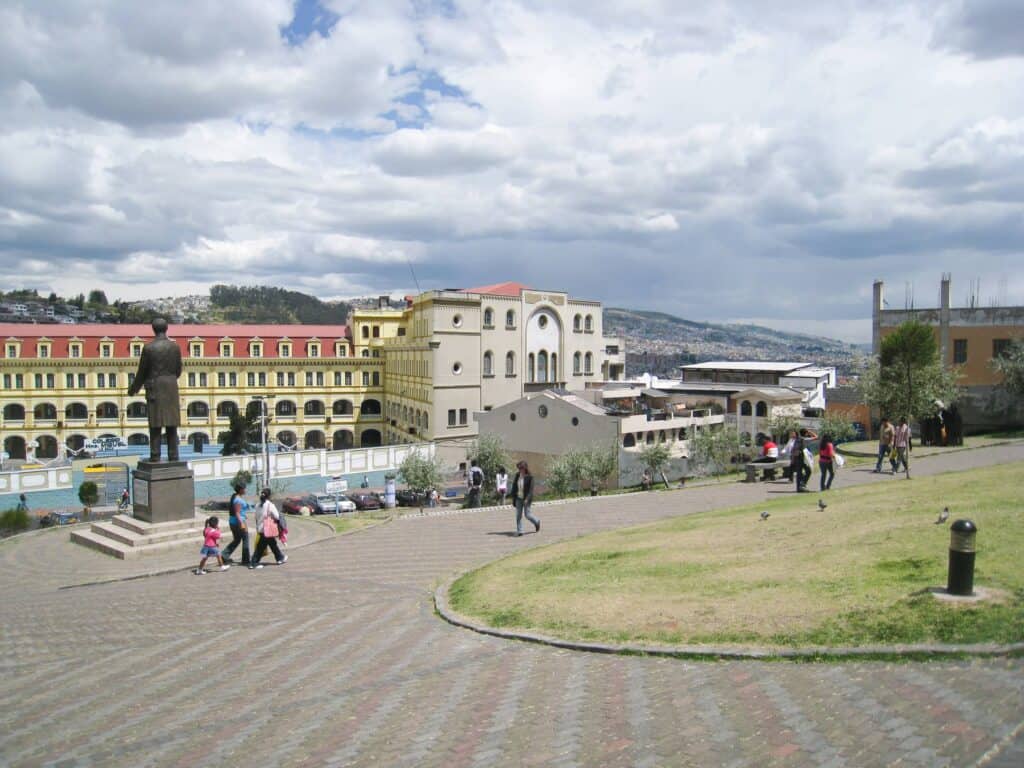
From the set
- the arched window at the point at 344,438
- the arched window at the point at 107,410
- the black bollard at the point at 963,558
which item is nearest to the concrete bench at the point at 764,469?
the black bollard at the point at 963,558

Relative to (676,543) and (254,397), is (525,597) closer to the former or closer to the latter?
(676,543)

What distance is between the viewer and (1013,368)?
3441 cm

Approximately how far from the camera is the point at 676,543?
1294 cm

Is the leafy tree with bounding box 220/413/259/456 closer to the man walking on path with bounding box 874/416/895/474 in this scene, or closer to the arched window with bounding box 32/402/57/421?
the arched window with bounding box 32/402/57/421

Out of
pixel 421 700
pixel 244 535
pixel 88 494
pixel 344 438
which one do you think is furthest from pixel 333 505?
pixel 421 700

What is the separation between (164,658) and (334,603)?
2.71 m

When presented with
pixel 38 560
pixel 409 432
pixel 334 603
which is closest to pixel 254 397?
pixel 409 432

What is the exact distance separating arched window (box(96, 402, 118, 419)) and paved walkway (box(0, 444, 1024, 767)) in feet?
197

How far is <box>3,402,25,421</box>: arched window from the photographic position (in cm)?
6303

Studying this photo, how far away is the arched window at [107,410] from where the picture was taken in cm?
6504

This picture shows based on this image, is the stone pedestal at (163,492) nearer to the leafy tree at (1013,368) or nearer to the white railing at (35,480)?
the white railing at (35,480)

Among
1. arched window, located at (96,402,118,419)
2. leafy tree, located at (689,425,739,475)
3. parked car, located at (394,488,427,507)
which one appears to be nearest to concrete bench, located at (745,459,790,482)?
leafy tree, located at (689,425,739,475)

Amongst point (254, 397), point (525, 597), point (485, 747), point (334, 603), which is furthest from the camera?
point (254, 397)

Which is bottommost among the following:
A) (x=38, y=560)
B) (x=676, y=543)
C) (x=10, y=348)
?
(x=38, y=560)
